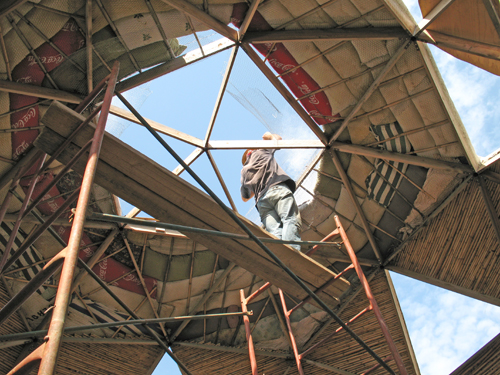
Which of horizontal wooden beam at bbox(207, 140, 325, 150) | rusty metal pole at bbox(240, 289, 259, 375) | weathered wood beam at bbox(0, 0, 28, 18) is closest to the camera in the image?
weathered wood beam at bbox(0, 0, 28, 18)

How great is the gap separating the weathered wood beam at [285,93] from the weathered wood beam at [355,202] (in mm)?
602

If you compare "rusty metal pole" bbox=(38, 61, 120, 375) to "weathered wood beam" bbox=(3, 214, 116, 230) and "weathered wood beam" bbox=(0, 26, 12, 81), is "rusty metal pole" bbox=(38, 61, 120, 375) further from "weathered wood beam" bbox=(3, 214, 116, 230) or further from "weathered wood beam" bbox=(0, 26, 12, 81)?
"weathered wood beam" bbox=(3, 214, 116, 230)

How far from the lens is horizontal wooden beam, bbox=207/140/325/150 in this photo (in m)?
10.1

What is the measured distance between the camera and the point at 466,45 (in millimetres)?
7375

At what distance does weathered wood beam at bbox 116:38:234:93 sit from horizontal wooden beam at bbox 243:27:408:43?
41.2 inches

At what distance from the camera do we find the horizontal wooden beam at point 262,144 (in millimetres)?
10062

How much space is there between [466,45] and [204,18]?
451 centimetres

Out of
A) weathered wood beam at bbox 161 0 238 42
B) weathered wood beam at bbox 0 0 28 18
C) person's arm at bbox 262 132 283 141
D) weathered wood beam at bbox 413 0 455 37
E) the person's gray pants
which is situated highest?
weathered wood beam at bbox 0 0 28 18

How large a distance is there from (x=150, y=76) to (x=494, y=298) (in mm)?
9185

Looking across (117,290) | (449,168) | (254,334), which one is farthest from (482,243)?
(117,290)

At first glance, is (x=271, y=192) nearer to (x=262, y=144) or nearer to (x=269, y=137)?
(x=262, y=144)

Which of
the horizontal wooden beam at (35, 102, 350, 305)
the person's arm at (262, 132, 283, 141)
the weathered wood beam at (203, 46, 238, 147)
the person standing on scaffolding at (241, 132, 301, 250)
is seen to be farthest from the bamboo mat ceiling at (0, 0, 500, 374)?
the horizontal wooden beam at (35, 102, 350, 305)

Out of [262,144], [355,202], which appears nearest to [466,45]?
[262,144]

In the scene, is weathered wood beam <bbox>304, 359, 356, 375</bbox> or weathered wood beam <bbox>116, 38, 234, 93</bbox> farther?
weathered wood beam <bbox>304, 359, 356, 375</bbox>
